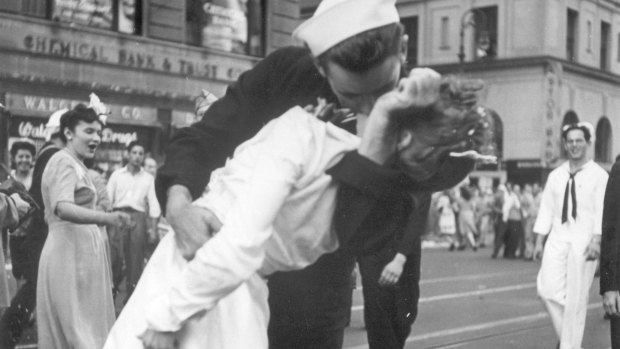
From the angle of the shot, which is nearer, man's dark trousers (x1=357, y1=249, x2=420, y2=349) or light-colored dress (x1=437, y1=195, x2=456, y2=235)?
man's dark trousers (x1=357, y1=249, x2=420, y2=349)

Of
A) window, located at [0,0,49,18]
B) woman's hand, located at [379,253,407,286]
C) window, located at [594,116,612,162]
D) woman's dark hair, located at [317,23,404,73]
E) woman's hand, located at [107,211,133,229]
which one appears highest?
window, located at [0,0,49,18]

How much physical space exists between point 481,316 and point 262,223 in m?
8.47

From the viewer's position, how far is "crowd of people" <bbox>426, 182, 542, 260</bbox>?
72.7 feet

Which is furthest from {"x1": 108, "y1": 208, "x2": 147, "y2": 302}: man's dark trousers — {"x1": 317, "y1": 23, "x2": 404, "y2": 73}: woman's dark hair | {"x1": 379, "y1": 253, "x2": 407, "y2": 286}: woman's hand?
{"x1": 317, "y1": 23, "x2": 404, "y2": 73}: woman's dark hair

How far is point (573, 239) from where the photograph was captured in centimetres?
802

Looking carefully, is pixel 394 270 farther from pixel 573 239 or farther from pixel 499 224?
pixel 499 224

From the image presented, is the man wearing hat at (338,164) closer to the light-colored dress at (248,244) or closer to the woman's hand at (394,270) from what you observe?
the light-colored dress at (248,244)

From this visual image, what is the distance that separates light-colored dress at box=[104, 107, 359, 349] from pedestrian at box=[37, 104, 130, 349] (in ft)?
12.5

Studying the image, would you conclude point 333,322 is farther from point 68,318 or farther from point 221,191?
point 68,318

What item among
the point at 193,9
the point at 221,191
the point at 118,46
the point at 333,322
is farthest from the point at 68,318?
the point at 193,9

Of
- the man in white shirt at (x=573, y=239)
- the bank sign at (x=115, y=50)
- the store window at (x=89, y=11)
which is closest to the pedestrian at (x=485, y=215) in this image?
the bank sign at (x=115, y=50)

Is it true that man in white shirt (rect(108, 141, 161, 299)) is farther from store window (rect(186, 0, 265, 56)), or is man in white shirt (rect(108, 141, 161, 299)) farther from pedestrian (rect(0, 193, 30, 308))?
store window (rect(186, 0, 265, 56))

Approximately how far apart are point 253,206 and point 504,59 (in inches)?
1452

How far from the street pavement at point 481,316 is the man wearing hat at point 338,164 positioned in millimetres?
5005
